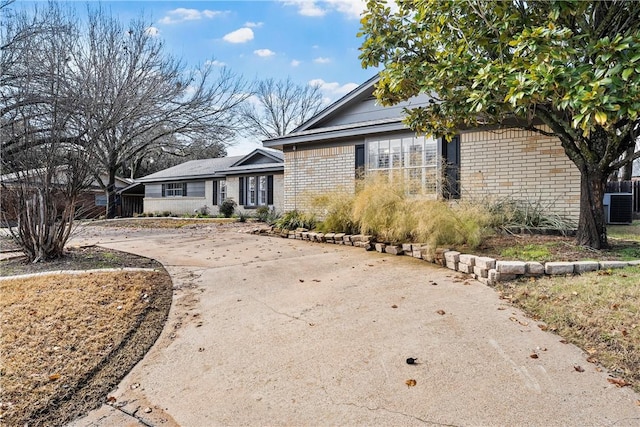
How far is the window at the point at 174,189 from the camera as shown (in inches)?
950

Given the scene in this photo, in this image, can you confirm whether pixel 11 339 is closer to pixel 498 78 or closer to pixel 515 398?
pixel 515 398

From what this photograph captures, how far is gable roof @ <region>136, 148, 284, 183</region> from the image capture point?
63.0ft

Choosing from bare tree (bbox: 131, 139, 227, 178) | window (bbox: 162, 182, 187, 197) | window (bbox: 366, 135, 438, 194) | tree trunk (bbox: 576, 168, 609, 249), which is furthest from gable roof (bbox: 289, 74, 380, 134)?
bare tree (bbox: 131, 139, 227, 178)

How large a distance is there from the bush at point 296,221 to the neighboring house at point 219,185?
7.03 meters

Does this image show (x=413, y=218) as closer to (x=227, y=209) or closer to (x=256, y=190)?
(x=256, y=190)

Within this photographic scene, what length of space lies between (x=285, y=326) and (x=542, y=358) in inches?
87.6

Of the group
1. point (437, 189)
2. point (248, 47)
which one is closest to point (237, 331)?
point (437, 189)

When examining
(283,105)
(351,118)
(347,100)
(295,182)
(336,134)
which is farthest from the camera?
(283,105)

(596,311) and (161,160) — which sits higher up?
(161,160)

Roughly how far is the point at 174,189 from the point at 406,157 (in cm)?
1849

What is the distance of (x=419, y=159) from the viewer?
1023 cm

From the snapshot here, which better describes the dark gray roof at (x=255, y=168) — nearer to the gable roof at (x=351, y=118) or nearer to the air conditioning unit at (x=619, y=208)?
the gable roof at (x=351, y=118)

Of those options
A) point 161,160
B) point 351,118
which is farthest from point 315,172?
point 161,160

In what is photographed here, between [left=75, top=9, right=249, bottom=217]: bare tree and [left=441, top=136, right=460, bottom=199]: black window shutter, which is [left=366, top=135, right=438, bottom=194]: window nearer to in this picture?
[left=441, top=136, right=460, bottom=199]: black window shutter
